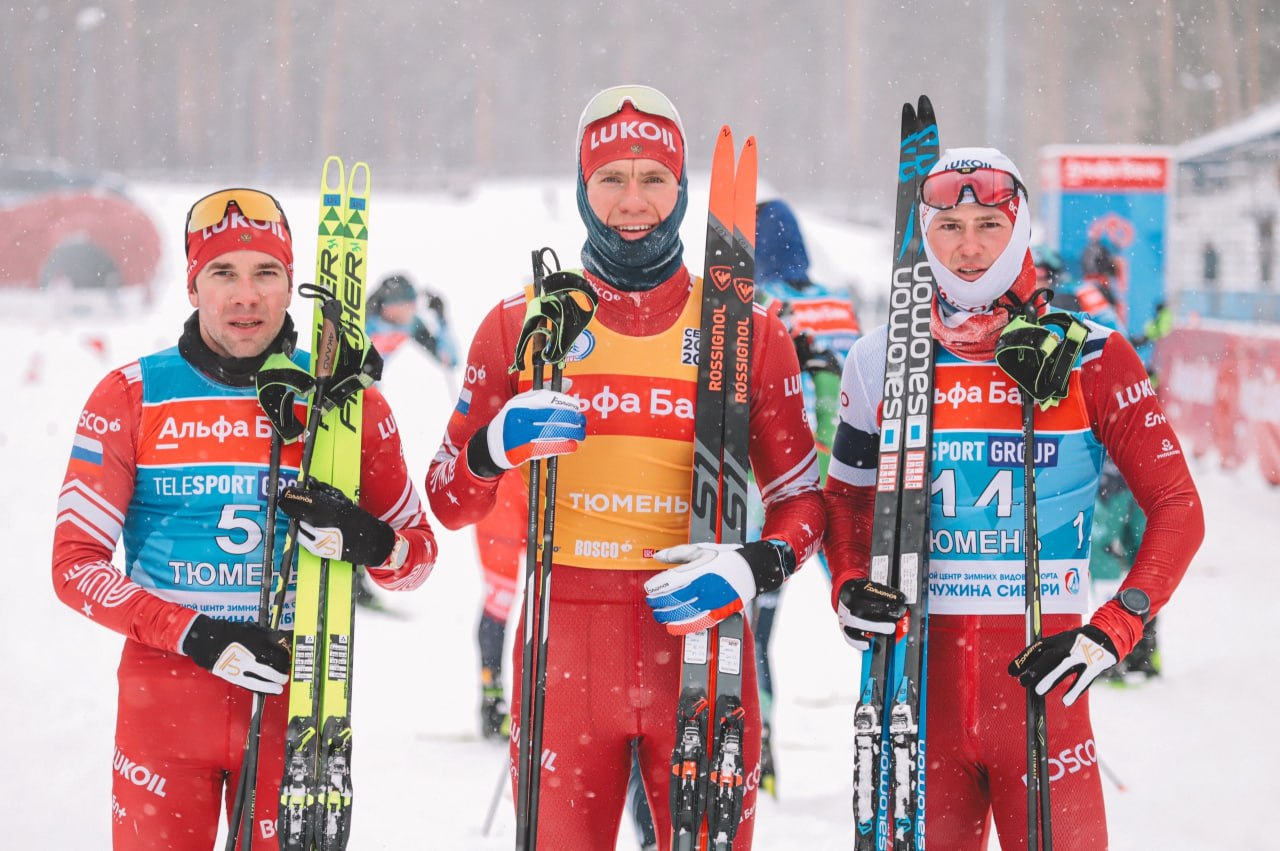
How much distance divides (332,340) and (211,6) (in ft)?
132

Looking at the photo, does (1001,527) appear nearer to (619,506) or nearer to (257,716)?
(619,506)

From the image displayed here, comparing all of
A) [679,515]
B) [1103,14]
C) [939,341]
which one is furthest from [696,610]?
[1103,14]

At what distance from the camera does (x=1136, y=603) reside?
2447 millimetres

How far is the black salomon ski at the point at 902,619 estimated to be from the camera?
2500 mm

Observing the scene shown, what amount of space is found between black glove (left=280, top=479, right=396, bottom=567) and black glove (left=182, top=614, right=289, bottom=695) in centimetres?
22

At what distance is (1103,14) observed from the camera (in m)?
32.9

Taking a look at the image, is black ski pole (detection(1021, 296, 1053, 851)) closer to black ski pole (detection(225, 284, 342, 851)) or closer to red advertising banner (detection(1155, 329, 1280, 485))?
black ski pole (detection(225, 284, 342, 851))

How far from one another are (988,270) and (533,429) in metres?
1.07

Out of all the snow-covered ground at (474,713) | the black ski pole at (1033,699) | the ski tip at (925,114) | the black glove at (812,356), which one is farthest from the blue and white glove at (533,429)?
the black glove at (812,356)

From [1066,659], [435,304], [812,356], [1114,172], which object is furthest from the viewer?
[1114,172]

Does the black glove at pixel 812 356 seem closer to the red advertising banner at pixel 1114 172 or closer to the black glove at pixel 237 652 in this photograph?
the black glove at pixel 237 652

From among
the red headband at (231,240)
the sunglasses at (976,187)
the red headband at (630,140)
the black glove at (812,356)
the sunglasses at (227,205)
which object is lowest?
the black glove at (812,356)

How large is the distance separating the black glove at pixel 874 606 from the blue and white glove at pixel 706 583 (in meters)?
0.17

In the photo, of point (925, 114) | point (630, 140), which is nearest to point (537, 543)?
point (630, 140)
